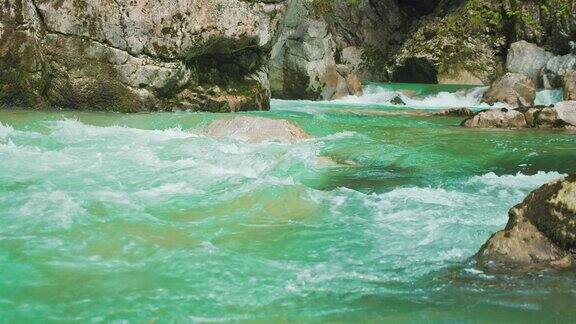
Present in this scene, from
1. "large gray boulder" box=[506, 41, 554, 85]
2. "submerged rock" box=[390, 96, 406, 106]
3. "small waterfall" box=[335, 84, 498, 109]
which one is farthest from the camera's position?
"large gray boulder" box=[506, 41, 554, 85]

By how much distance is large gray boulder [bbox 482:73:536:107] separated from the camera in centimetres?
1988

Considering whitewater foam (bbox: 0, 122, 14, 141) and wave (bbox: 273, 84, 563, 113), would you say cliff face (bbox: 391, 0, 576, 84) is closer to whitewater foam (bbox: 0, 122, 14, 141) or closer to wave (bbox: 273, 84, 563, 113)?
wave (bbox: 273, 84, 563, 113)

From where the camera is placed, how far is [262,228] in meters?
5.40

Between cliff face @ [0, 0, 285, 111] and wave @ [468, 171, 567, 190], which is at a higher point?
cliff face @ [0, 0, 285, 111]

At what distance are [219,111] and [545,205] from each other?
11.0m

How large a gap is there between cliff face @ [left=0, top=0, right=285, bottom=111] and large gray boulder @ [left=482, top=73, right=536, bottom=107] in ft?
31.9

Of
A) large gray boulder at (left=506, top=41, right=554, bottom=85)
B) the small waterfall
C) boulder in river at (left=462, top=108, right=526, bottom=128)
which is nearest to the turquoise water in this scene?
boulder in river at (left=462, top=108, right=526, bottom=128)

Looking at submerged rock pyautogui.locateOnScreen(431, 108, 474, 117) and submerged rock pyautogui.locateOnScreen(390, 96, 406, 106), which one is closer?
submerged rock pyautogui.locateOnScreen(431, 108, 474, 117)

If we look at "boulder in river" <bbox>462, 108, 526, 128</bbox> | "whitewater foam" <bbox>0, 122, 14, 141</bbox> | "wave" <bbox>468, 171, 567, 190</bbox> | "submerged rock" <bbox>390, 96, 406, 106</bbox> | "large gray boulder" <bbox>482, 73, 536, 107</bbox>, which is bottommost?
"whitewater foam" <bbox>0, 122, 14, 141</bbox>

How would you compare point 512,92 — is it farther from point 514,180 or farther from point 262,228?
point 262,228

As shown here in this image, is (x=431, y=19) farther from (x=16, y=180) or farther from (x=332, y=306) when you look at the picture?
(x=332, y=306)

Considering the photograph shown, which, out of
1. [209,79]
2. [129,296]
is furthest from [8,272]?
[209,79]

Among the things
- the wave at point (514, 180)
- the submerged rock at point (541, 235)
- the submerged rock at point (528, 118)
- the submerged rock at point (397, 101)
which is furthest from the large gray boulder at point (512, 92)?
the submerged rock at point (541, 235)

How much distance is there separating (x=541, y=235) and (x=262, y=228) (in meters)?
2.28
